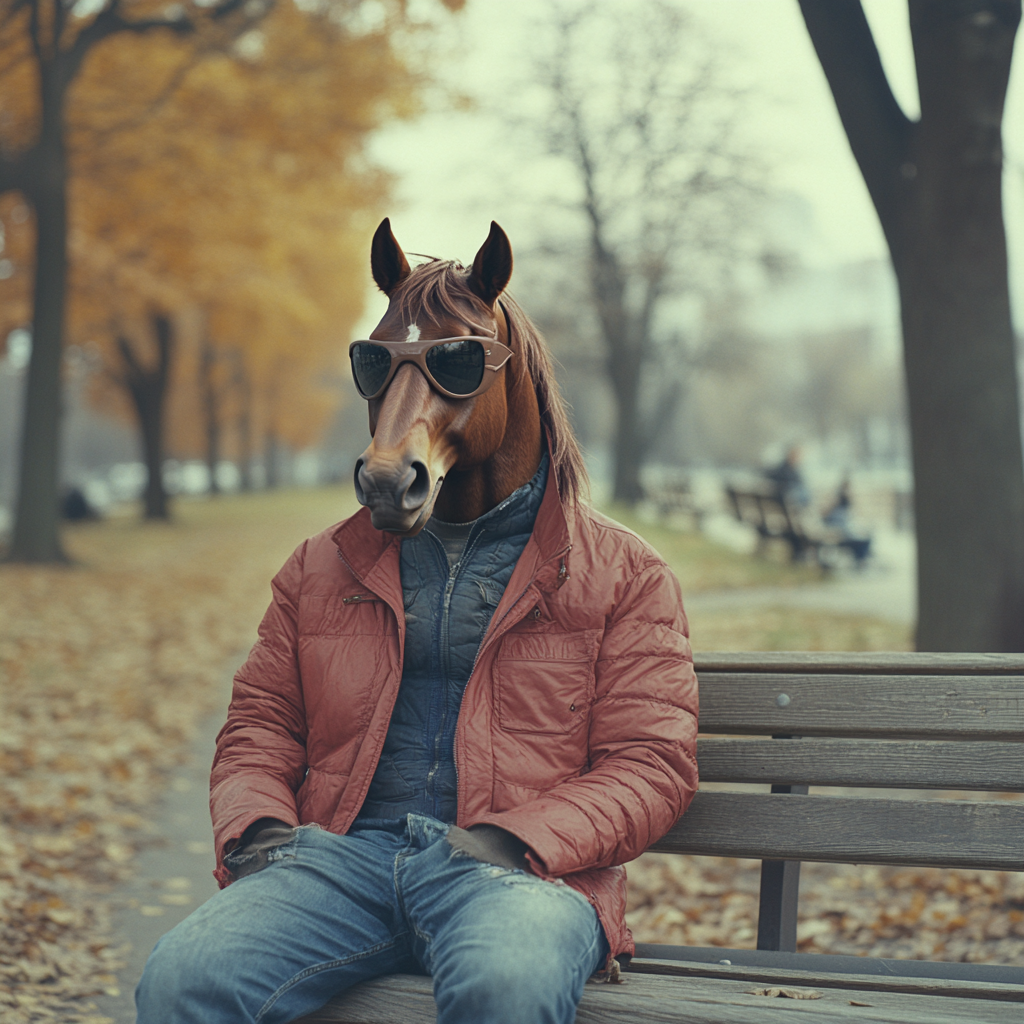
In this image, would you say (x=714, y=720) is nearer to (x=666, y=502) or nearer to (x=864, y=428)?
(x=666, y=502)

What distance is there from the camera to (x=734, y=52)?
76.0ft

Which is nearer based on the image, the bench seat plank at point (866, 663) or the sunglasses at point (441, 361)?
the sunglasses at point (441, 361)

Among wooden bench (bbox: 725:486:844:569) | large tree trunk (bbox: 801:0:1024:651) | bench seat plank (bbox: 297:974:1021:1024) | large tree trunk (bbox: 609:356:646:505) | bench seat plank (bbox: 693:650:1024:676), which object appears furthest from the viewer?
large tree trunk (bbox: 609:356:646:505)

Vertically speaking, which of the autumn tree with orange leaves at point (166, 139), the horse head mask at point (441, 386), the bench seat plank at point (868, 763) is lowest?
the bench seat plank at point (868, 763)

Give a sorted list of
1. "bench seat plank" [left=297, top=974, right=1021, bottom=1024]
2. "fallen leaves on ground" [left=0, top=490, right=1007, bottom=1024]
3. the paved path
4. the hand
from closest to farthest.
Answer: "bench seat plank" [left=297, top=974, right=1021, bottom=1024] → the hand → the paved path → "fallen leaves on ground" [left=0, top=490, right=1007, bottom=1024]

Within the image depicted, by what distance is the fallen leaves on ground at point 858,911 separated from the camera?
4.25 metres

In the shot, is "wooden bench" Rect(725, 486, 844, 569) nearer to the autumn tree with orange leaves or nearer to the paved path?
the autumn tree with orange leaves

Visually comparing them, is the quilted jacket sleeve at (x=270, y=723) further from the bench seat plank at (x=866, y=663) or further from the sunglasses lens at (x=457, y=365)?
the bench seat plank at (x=866, y=663)

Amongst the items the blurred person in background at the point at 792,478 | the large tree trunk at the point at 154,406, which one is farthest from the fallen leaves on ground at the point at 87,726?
the large tree trunk at the point at 154,406

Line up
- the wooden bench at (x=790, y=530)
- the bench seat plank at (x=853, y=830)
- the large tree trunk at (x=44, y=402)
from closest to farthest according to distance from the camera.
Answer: the bench seat plank at (x=853, y=830) → the large tree trunk at (x=44, y=402) → the wooden bench at (x=790, y=530)

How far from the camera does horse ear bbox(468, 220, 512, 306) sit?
242cm

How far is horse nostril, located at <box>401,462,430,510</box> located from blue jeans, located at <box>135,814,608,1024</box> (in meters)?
0.72

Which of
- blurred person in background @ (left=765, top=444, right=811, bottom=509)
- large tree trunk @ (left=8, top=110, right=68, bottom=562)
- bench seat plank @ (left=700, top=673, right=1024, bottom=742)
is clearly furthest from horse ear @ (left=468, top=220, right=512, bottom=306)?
blurred person in background @ (left=765, top=444, right=811, bottom=509)

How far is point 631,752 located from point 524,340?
0.90 metres
